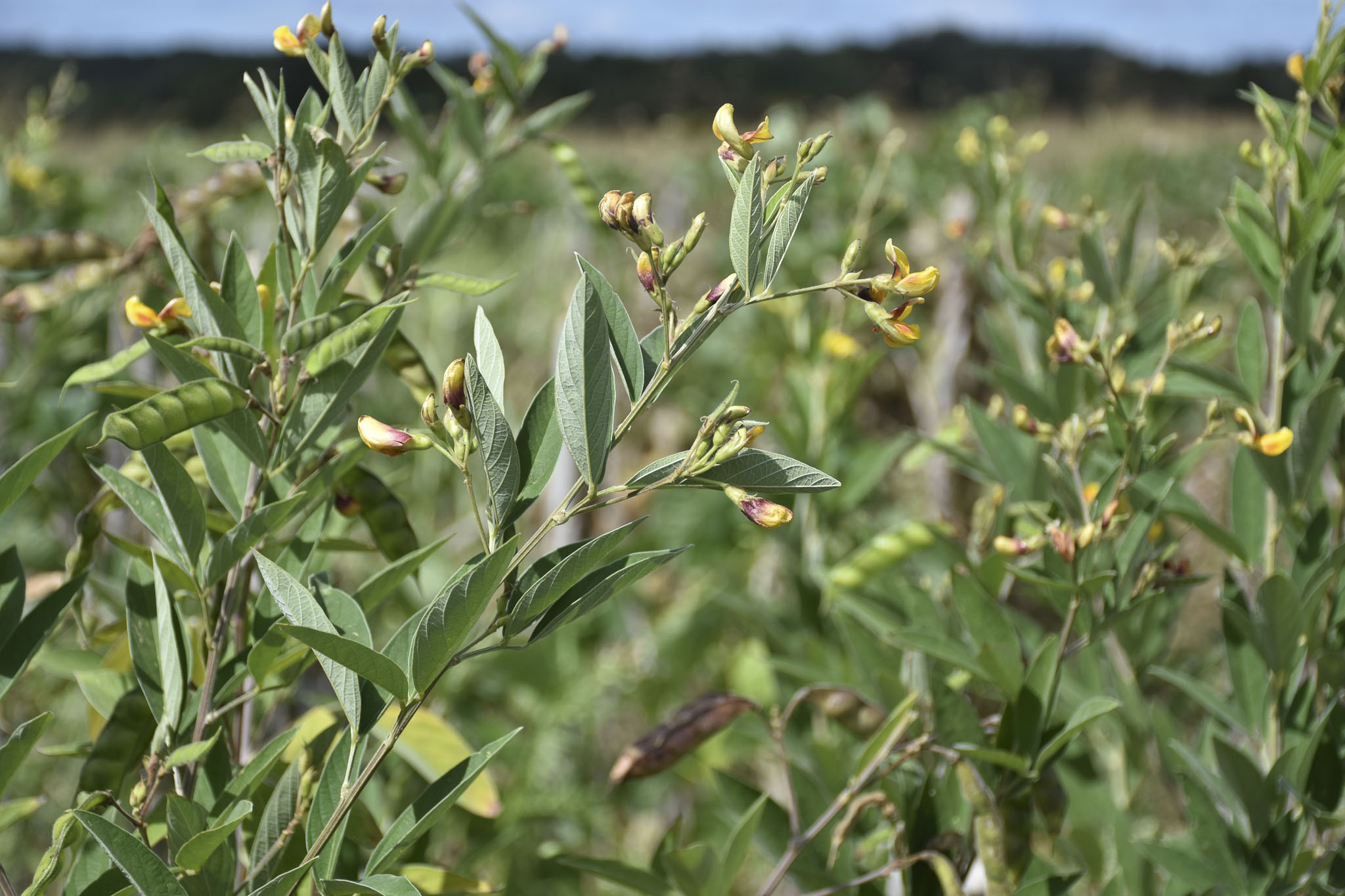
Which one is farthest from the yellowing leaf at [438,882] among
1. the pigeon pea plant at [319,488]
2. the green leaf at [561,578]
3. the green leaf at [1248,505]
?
the green leaf at [1248,505]

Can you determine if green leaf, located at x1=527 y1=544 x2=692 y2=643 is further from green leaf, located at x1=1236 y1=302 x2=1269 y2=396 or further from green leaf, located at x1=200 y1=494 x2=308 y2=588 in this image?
green leaf, located at x1=1236 y1=302 x2=1269 y2=396

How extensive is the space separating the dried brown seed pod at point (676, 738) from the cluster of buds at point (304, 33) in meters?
0.45

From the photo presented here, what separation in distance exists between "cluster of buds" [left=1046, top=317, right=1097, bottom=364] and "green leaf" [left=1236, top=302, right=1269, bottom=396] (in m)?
0.17

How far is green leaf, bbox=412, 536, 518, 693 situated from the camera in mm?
365

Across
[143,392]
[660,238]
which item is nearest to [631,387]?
[660,238]

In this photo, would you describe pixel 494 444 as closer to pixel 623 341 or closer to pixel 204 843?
pixel 623 341

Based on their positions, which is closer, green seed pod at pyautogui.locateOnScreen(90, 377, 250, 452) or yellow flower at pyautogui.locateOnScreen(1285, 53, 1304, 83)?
green seed pod at pyautogui.locateOnScreen(90, 377, 250, 452)

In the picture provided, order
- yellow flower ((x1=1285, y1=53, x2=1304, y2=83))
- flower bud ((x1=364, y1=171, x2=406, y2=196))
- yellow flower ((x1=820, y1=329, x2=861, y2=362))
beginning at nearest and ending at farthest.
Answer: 1. flower bud ((x1=364, y1=171, x2=406, y2=196))
2. yellow flower ((x1=1285, y1=53, x2=1304, y2=83))
3. yellow flower ((x1=820, y1=329, x2=861, y2=362))

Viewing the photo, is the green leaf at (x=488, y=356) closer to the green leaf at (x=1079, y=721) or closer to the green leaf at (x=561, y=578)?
the green leaf at (x=561, y=578)

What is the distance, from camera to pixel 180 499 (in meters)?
0.45

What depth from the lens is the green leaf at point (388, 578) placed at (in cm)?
45

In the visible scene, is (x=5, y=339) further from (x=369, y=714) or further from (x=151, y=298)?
(x=369, y=714)

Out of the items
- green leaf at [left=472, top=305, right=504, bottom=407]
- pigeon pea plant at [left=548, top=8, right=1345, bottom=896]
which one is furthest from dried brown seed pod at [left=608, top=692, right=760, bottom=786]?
green leaf at [left=472, top=305, right=504, bottom=407]

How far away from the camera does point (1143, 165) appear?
4555 mm
